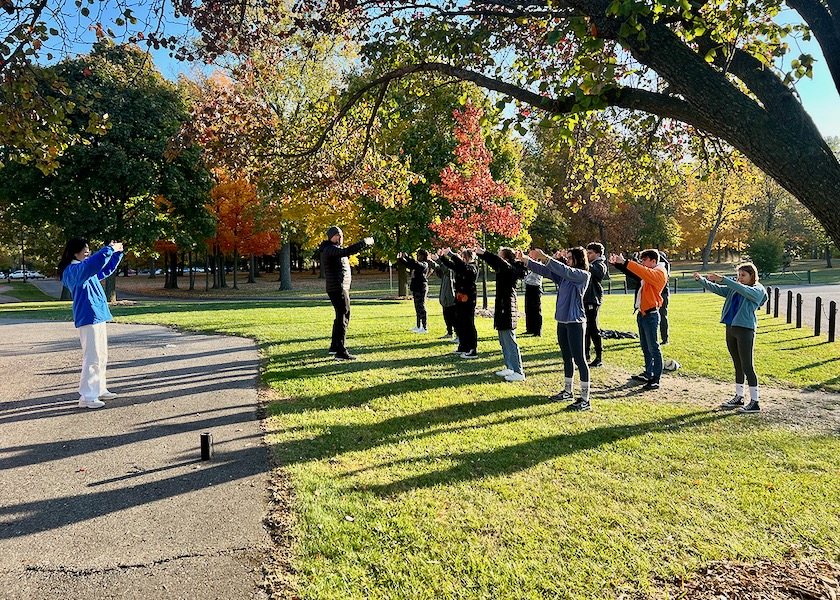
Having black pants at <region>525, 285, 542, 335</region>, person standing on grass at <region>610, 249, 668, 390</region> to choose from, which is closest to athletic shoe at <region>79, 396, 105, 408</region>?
person standing on grass at <region>610, 249, 668, 390</region>

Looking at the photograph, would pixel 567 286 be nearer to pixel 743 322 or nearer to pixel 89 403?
pixel 743 322

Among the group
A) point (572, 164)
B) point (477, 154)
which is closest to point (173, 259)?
point (477, 154)

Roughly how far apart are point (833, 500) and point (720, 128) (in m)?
3.15

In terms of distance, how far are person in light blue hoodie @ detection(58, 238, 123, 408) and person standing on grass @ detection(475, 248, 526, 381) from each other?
5.29 m

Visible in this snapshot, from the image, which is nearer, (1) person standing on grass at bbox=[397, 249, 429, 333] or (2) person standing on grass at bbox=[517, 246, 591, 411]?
(2) person standing on grass at bbox=[517, 246, 591, 411]

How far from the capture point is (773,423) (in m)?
6.23

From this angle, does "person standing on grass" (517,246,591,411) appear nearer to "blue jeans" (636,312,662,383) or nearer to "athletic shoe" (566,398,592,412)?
"athletic shoe" (566,398,592,412)

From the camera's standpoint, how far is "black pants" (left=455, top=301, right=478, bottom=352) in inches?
393

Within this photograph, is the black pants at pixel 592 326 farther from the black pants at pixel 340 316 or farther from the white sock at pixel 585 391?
the black pants at pixel 340 316

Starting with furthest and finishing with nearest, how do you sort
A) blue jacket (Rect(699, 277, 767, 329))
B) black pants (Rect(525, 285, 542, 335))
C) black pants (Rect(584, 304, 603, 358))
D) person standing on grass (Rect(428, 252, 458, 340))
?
black pants (Rect(525, 285, 542, 335)) < person standing on grass (Rect(428, 252, 458, 340)) < black pants (Rect(584, 304, 603, 358)) < blue jacket (Rect(699, 277, 767, 329))

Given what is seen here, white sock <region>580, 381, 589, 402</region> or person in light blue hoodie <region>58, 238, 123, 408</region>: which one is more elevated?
person in light blue hoodie <region>58, 238, 123, 408</region>

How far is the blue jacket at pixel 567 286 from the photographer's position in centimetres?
682

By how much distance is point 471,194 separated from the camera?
832 inches

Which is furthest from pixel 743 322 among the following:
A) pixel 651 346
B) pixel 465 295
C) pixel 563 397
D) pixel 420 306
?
pixel 420 306
